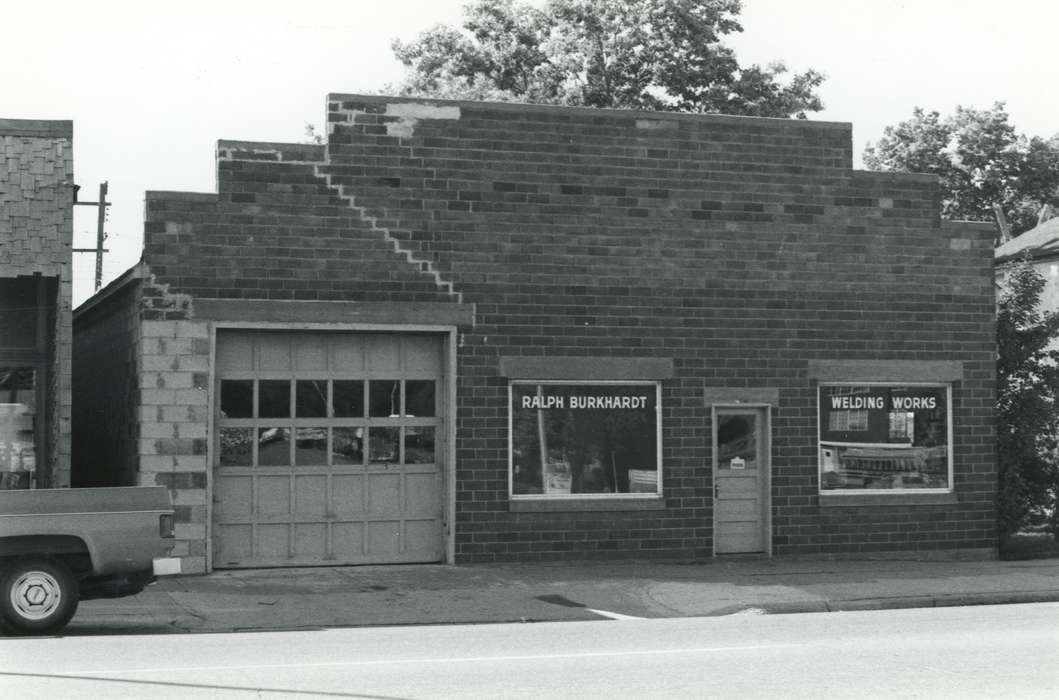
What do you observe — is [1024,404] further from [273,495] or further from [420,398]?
[273,495]

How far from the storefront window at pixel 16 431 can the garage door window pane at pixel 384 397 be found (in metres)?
4.86

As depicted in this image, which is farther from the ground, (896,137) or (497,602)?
(896,137)

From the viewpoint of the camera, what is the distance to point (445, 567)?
16.8 meters

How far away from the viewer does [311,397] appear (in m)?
16.7

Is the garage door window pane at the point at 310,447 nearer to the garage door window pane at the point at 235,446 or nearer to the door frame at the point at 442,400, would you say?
the garage door window pane at the point at 235,446

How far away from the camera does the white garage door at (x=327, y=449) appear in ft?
54.1

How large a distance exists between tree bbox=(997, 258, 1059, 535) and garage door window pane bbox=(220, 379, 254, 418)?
10.3 m

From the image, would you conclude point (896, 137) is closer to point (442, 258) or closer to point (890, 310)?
point (890, 310)

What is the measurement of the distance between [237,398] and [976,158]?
35174 mm

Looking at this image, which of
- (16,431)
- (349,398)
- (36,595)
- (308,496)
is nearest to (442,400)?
(349,398)

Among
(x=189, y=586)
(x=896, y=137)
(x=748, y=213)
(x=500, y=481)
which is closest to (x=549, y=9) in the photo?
(x=896, y=137)

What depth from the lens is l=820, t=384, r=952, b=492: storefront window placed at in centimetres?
1833

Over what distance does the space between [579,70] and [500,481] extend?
2008cm

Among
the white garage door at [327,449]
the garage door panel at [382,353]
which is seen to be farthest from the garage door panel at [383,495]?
the garage door panel at [382,353]
